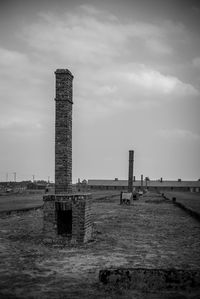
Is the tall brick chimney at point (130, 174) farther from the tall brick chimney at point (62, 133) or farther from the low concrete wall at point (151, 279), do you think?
the low concrete wall at point (151, 279)

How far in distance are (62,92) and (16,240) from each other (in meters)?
4.78

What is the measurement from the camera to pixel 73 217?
9172mm

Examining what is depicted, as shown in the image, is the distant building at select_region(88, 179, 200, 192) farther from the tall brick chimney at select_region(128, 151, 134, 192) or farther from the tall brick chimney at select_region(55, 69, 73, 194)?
the tall brick chimney at select_region(55, 69, 73, 194)

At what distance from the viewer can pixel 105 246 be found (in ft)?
28.6

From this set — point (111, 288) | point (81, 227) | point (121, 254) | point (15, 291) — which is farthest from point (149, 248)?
point (15, 291)

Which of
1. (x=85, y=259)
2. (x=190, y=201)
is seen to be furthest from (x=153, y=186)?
(x=85, y=259)

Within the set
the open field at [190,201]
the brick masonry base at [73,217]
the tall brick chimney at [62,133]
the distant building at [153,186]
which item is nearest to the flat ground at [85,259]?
the brick masonry base at [73,217]

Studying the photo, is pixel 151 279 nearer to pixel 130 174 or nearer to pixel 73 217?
pixel 73 217

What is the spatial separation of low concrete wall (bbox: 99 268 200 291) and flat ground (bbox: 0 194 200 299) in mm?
201

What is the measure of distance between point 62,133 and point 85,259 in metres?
4.10

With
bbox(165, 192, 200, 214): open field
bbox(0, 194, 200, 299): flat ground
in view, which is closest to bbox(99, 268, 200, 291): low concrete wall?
bbox(0, 194, 200, 299): flat ground

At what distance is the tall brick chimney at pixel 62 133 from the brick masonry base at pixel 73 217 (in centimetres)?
51

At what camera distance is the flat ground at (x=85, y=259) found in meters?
5.04

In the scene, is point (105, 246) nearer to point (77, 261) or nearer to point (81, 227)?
point (81, 227)
